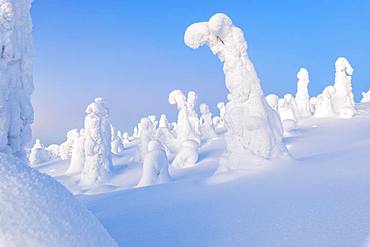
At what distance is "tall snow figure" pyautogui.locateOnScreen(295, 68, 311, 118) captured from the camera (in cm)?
4444

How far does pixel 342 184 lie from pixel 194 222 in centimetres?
329

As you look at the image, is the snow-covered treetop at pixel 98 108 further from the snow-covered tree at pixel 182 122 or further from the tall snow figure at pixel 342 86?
the tall snow figure at pixel 342 86

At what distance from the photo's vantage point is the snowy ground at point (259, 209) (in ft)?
20.2

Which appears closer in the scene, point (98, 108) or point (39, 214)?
point (39, 214)

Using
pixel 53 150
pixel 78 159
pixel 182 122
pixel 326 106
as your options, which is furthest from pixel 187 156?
pixel 53 150

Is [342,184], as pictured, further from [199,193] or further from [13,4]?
[13,4]

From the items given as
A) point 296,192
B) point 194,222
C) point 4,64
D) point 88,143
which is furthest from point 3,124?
point 88,143

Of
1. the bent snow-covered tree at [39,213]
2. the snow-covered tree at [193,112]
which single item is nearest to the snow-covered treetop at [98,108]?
the snow-covered tree at [193,112]

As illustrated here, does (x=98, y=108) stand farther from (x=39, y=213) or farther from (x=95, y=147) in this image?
(x=39, y=213)

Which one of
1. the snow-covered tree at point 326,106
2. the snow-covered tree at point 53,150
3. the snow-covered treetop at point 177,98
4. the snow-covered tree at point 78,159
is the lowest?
the snow-covered tree at point 53,150

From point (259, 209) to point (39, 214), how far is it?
495 cm

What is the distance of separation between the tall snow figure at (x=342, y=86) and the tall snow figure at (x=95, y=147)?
848 inches

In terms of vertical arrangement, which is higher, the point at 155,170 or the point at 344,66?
the point at 344,66

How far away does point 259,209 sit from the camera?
7.62m
